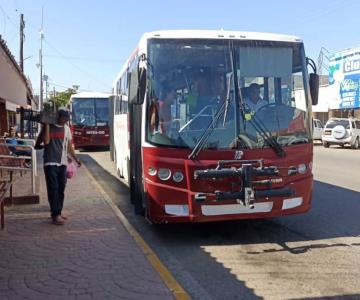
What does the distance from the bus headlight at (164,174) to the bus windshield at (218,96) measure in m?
0.35

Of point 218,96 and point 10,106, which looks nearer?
point 218,96

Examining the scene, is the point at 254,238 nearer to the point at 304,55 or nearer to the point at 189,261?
the point at 189,261

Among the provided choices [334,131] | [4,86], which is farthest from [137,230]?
[334,131]

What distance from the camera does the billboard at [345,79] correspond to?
37281mm

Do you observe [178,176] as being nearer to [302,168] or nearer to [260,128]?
[260,128]

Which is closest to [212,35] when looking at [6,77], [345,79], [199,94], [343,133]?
[199,94]

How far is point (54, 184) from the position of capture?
A: 834cm

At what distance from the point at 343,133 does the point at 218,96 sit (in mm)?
25635

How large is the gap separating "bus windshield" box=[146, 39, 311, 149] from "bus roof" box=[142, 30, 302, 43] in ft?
0.22

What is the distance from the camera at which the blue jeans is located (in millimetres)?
8312

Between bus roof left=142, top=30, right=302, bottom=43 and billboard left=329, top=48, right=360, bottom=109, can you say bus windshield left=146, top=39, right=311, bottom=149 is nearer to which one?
bus roof left=142, top=30, right=302, bottom=43

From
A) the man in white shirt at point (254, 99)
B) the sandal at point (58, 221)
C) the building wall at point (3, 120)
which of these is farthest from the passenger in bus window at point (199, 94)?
the building wall at point (3, 120)

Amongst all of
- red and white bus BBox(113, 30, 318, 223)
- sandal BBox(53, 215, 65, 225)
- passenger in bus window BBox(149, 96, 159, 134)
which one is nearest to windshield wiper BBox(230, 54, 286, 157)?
red and white bus BBox(113, 30, 318, 223)

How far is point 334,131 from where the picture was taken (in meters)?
31.9
